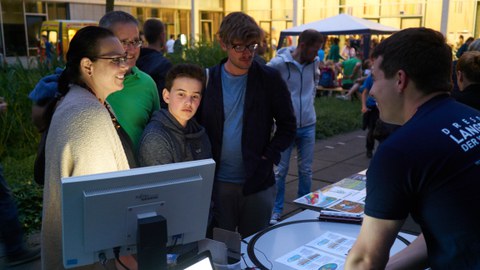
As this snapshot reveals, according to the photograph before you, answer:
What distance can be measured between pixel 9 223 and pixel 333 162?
16.5 ft

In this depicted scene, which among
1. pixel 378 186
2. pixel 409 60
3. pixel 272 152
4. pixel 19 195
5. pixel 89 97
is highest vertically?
pixel 409 60

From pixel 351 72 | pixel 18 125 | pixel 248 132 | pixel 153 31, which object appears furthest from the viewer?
pixel 351 72

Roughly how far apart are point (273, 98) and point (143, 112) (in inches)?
33.9

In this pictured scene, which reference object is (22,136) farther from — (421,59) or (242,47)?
(421,59)

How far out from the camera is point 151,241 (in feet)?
4.98

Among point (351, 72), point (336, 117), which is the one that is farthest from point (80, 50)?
point (351, 72)

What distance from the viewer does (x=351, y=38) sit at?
2047 centimetres

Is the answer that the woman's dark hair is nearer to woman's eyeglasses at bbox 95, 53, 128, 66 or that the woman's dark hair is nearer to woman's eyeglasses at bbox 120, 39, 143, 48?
woman's eyeglasses at bbox 95, 53, 128, 66

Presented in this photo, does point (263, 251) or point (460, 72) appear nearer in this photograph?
point (263, 251)

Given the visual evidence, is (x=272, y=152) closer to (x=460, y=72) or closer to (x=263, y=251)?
(x=263, y=251)

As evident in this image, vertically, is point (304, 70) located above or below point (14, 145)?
above

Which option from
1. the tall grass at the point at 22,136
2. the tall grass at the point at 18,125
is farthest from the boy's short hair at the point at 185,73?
the tall grass at the point at 18,125

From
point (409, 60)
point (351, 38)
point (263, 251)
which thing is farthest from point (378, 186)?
point (351, 38)

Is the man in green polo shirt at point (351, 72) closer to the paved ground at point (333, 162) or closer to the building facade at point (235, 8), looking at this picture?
the paved ground at point (333, 162)
